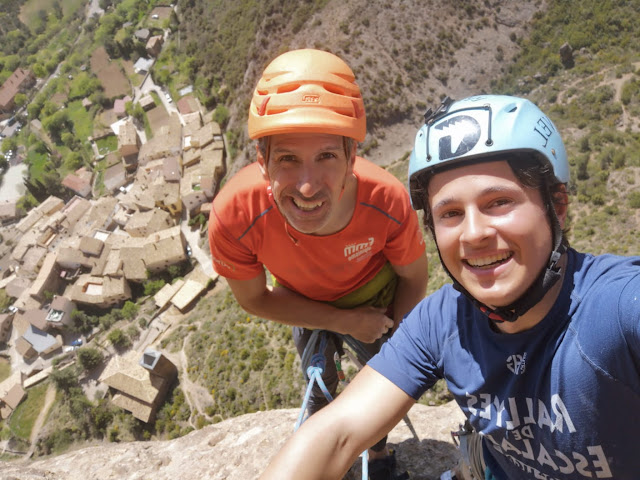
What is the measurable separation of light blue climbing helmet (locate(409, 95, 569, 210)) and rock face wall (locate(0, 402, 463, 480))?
3347mm

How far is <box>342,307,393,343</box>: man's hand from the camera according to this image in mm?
→ 4238

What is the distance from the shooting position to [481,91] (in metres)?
42.4

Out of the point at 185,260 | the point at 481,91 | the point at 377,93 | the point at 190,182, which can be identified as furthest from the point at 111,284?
the point at 481,91

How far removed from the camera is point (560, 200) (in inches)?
99.0

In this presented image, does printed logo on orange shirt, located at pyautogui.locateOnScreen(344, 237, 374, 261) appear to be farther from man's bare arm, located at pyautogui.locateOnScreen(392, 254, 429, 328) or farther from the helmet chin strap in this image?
the helmet chin strap

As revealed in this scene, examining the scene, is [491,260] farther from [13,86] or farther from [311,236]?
[13,86]

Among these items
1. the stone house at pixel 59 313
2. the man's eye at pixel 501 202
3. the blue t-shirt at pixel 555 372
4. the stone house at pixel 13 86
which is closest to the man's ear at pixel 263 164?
the blue t-shirt at pixel 555 372

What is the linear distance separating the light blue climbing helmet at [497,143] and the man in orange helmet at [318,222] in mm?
804

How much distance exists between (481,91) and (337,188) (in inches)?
1763

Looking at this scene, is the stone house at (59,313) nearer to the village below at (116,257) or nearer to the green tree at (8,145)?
the village below at (116,257)

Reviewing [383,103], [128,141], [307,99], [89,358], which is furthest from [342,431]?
[128,141]

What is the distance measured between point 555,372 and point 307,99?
2.49 metres

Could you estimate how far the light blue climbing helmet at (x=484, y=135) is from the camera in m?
2.39

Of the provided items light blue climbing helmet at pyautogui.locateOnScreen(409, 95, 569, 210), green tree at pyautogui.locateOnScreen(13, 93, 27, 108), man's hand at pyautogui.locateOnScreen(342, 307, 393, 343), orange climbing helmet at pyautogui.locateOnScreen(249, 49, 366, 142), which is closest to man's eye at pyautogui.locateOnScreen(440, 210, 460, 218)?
light blue climbing helmet at pyautogui.locateOnScreen(409, 95, 569, 210)
